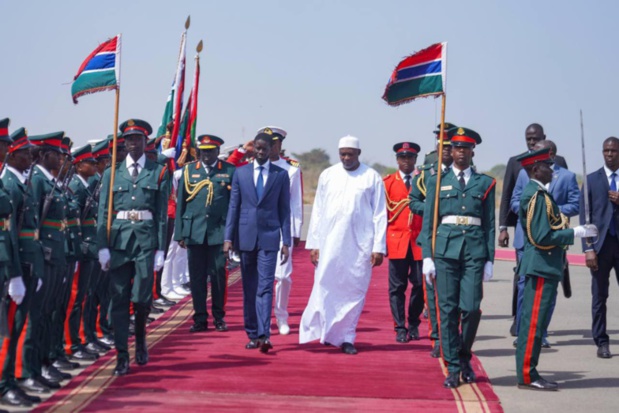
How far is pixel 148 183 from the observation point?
30.6ft

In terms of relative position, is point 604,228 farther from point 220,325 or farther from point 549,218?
point 220,325

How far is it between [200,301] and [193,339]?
2.53ft

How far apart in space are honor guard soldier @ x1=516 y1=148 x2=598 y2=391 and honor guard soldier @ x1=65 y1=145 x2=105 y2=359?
13.1 feet

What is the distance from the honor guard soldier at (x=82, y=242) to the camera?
376 inches

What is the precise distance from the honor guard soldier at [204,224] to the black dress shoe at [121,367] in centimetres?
268

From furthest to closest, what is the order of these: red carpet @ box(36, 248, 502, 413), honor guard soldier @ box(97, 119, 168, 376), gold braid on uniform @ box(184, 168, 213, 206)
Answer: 1. gold braid on uniform @ box(184, 168, 213, 206)
2. honor guard soldier @ box(97, 119, 168, 376)
3. red carpet @ box(36, 248, 502, 413)

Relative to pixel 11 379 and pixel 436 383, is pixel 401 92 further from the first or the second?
pixel 11 379

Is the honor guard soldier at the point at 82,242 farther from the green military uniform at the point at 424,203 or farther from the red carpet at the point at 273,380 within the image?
the green military uniform at the point at 424,203

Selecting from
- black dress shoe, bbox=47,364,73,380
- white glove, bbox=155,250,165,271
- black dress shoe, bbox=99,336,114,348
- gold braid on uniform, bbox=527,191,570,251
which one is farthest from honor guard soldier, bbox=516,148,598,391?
black dress shoe, bbox=99,336,114,348

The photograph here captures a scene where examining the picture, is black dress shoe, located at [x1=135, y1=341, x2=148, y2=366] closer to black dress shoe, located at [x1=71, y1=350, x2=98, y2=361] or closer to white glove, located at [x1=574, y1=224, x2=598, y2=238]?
black dress shoe, located at [x1=71, y1=350, x2=98, y2=361]

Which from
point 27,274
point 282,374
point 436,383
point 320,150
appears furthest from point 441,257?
point 320,150

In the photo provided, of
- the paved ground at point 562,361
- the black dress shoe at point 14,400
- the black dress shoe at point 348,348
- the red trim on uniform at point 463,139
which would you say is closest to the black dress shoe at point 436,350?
the paved ground at point 562,361

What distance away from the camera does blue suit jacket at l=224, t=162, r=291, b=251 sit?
10617 mm

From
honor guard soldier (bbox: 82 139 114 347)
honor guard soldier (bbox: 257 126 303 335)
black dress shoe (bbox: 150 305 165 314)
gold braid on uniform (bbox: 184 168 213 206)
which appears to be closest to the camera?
honor guard soldier (bbox: 82 139 114 347)
